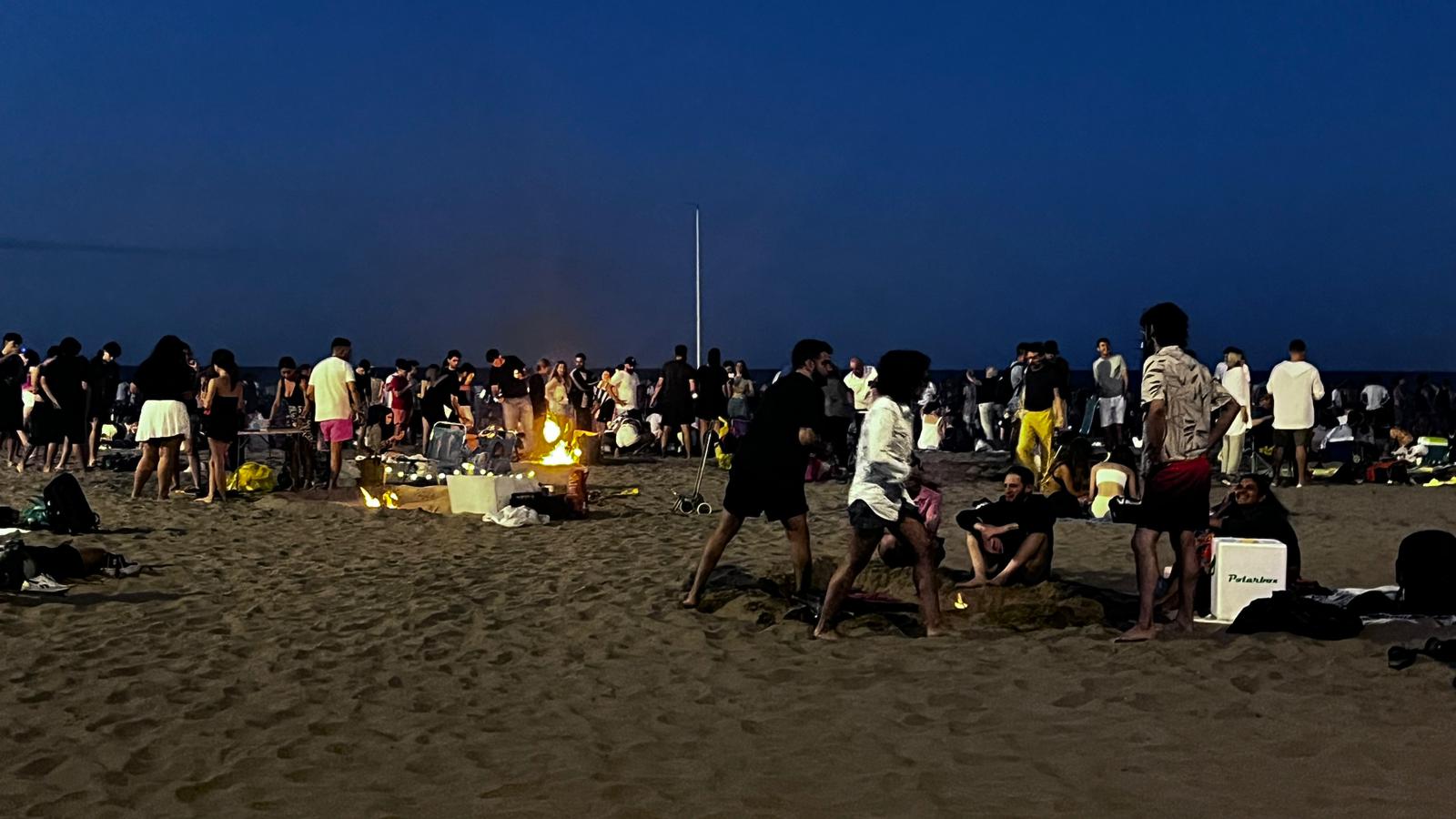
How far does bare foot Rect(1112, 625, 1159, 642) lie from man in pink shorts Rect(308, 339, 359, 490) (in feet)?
31.1

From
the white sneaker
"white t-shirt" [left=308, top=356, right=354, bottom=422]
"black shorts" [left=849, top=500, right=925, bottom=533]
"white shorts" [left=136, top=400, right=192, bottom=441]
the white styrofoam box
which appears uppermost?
"white t-shirt" [left=308, top=356, right=354, bottom=422]

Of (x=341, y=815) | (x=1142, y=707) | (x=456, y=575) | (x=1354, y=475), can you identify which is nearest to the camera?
(x=341, y=815)

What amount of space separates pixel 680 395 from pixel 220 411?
7.67m

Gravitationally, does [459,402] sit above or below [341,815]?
above

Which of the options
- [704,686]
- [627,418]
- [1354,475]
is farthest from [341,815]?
[627,418]

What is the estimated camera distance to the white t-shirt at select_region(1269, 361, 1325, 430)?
51.6 ft

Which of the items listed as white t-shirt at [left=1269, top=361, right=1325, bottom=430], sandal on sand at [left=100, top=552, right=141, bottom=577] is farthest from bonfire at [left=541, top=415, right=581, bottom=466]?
white t-shirt at [left=1269, top=361, right=1325, bottom=430]

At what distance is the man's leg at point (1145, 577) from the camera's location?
706cm

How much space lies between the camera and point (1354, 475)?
1695 centimetres

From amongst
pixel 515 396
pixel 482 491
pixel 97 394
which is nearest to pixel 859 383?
pixel 515 396

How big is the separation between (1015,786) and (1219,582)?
354 centimetres

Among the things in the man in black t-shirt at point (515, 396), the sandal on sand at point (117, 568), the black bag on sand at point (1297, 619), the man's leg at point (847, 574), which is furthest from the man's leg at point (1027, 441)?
the sandal on sand at point (117, 568)

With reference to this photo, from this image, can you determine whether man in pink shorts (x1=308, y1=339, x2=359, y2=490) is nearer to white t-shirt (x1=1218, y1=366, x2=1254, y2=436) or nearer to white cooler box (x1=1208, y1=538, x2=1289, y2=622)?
white cooler box (x1=1208, y1=538, x2=1289, y2=622)

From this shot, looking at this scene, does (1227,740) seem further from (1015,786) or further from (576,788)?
(576,788)
